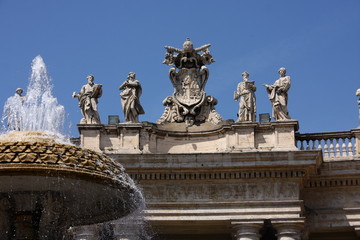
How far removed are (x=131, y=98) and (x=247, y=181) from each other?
448cm

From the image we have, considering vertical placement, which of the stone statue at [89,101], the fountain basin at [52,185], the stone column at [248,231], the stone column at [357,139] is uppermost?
the stone statue at [89,101]

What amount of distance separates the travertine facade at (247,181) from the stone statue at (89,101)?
0.45 meters

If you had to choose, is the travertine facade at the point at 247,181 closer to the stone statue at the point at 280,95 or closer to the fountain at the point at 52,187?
the stone statue at the point at 280,95

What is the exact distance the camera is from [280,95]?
26906 mm

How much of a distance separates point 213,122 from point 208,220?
369 centimetres

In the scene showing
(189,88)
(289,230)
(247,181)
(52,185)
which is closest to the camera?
(52,185)

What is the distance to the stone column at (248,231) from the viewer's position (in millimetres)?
24516

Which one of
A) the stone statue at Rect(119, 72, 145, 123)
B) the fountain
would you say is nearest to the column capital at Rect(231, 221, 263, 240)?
the stone statue at Rect(119, 72, 145, 123)

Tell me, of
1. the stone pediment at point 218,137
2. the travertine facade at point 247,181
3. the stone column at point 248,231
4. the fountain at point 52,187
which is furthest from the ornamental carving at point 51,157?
the stone pediment at point 218,137

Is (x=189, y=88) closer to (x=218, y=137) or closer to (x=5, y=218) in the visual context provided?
(x=218, y=137)

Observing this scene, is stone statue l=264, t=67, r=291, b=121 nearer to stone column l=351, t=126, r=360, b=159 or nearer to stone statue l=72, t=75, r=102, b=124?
stone column l=351, t=126, r=360, b=159

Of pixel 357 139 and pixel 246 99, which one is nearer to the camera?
pixel 357 139

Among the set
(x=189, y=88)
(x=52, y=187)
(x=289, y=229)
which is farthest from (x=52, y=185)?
(x=189, y=88)

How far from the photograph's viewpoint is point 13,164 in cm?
1187
